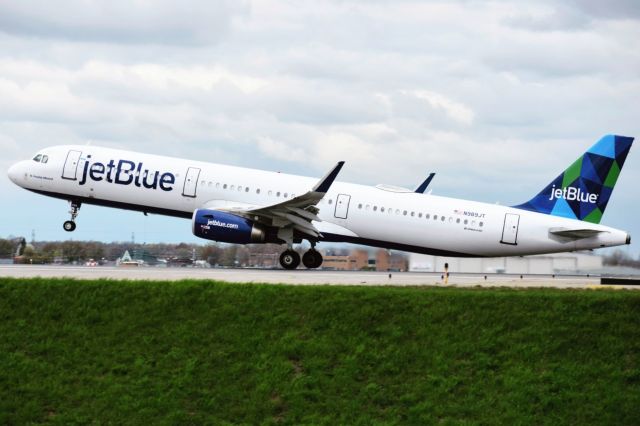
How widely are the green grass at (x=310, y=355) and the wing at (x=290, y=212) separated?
14.8 m

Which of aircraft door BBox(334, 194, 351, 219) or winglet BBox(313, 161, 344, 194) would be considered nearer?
winglet BBox(313, 161, 344, 194)

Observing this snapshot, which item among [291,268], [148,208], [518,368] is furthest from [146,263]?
[518,368]

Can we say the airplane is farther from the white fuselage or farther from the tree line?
the tree line

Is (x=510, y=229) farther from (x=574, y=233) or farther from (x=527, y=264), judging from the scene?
(x=527, y=264)

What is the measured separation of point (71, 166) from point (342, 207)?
39.8ft

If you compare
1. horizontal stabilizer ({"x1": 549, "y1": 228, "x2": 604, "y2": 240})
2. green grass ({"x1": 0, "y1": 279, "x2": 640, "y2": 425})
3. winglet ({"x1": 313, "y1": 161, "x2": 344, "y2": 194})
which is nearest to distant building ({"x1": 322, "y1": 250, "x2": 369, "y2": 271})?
winglet ({"x1": 313, "y1": 161, "x2": 344, "y2": 194})

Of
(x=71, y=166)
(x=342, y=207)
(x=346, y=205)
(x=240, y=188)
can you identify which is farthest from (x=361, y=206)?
(x=71, y=166)

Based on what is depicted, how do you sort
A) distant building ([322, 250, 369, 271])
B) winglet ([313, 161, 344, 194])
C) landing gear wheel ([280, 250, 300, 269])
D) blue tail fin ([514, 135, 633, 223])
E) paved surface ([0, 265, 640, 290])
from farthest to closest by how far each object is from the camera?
distant building ([322, 250, 369, 271]) → blue tail fin ([514, 135, 633, 223]) → landing gear wheel ([280, 250, 300, 269]) → winglet ([313, 161, 344, 194]) → paved surface ([0, 265, 640, 290])

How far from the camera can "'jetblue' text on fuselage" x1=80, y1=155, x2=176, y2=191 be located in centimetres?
4012

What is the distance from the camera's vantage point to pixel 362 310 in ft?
69.3

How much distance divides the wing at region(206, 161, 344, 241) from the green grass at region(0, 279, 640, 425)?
1483cm

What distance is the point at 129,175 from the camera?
40.2m

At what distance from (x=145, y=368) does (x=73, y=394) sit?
1528 mm

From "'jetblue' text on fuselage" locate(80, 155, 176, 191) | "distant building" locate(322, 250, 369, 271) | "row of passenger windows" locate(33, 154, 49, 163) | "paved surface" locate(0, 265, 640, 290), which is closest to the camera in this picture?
"paved surface" locate(0, 265, 640, 290)
